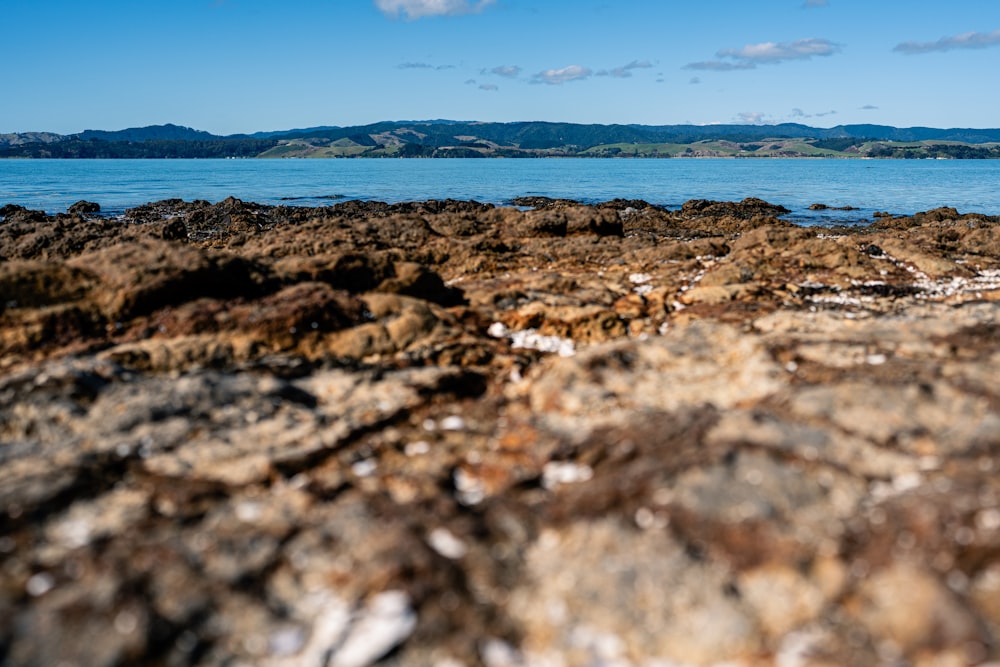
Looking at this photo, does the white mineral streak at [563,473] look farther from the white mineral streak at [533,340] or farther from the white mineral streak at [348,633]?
the white mineral streak at [533,340]

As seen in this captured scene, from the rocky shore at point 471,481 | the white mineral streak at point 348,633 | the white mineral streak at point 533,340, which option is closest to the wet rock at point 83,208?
the rocky shore at point 471,481

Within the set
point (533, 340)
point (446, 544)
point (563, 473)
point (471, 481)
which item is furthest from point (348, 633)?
point (533, 340)

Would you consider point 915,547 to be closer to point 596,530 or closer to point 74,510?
point 596,530

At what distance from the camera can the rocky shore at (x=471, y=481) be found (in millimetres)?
5270

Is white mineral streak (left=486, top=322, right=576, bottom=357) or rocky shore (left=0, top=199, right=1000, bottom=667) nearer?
rocky shore (left=0, top=199, right=1000, bottom=667)

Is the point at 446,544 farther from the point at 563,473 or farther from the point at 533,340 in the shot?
the point at 533,340

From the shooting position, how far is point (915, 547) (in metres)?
5.58

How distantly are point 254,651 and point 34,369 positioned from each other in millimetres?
7229

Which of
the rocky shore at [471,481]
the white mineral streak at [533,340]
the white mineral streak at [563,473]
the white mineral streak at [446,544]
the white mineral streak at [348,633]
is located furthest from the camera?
the white mineral streak at [533,340]

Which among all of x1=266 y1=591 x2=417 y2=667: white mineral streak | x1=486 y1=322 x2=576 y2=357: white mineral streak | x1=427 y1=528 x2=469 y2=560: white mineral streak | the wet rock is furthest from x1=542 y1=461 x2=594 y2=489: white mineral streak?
the wet rock

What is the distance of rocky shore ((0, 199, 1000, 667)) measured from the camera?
5.27 meters

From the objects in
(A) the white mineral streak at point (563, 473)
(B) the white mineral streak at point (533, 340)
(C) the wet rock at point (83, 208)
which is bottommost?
(A) the white mineral streak at point (563, 473)

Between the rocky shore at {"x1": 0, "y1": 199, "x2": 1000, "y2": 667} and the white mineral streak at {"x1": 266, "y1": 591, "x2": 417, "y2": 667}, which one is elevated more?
the rocky shore at {"x1": 0, "y1": 199, "x2": 1000, "y2": 667}

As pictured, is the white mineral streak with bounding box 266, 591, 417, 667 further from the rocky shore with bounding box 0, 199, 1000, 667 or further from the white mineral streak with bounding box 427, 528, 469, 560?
the white mineral streak with bounding box 427, 528, 469, 560
